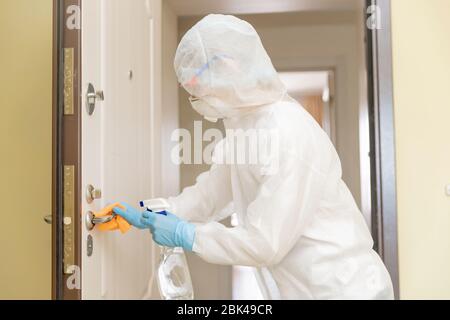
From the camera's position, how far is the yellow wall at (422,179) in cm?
142

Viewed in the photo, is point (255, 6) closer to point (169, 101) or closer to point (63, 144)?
point (169, 101)

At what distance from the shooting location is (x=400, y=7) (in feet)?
4.73

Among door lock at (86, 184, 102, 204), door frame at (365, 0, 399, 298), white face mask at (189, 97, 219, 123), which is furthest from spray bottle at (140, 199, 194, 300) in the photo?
door frame at (365, 0, 399, 298)

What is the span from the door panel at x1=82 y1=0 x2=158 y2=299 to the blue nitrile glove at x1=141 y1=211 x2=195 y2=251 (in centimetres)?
14

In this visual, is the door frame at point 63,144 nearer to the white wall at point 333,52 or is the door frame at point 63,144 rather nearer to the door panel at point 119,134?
the door panel at point 119,134

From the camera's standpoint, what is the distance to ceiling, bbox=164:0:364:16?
1482 millimetres

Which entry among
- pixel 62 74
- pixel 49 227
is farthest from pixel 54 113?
pixel 49 227

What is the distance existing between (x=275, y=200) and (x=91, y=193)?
425 mm

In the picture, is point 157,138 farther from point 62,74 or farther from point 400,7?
point 400,7

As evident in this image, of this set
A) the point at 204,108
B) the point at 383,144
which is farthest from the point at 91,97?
the point at 383,144

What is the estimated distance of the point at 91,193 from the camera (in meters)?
1.14

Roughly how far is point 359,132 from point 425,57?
0.28m
